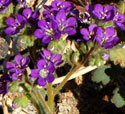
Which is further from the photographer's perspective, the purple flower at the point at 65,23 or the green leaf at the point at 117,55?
the green leaf at the point at 117,55

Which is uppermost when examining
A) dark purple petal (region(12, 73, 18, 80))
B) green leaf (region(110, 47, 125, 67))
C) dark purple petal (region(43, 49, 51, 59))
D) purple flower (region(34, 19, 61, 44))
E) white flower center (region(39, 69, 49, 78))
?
purple flower (region(34, 19, 61, 44))

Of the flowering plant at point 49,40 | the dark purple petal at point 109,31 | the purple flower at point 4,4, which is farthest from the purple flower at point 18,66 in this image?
the dark purple petal at point 109,31

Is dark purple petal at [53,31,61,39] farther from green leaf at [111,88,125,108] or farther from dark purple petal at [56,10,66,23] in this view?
green leaf at [111,88,125,108]

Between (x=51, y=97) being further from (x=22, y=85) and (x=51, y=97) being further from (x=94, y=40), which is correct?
(x=94, y=40)

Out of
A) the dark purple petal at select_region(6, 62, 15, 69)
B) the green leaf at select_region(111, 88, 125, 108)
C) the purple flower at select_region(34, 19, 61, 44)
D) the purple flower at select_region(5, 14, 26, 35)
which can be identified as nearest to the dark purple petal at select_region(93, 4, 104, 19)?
the purple flower at select_region(34, 19, 61, 44)

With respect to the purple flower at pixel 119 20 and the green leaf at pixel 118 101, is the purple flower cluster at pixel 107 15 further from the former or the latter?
the green leaf at pixel 118 101
